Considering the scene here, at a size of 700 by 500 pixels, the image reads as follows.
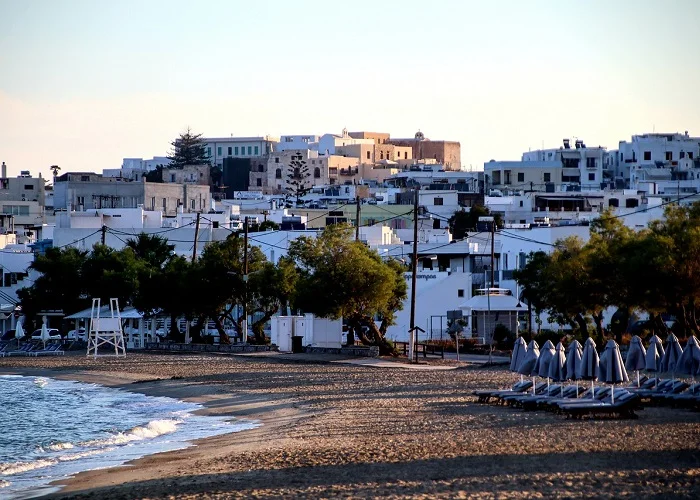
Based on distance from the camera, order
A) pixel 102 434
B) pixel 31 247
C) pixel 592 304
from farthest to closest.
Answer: pixel 31 247 < pixel 592 304 < pixel 102 434

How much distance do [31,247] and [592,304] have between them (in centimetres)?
6528

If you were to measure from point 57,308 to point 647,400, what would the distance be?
170 feet

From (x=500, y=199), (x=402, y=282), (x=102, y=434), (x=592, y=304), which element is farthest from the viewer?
(x=500, y=199)

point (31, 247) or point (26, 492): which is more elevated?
point (31, 247)

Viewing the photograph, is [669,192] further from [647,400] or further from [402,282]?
[647,400]

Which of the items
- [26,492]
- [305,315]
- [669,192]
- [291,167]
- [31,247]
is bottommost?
[26,492]

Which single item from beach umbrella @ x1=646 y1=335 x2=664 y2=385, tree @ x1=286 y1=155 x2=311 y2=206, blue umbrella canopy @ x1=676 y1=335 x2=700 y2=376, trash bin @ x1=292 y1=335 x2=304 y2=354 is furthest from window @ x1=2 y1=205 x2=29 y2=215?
blue umbrella canopy @ x1=676 y1=335 x2=700 y2=376

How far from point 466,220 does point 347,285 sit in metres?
59.2

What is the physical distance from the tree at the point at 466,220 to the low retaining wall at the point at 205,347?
134ft

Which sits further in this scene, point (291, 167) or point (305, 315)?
point (291, 167)

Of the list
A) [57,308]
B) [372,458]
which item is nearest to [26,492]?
[372,458]

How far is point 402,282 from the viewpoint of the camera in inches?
2282

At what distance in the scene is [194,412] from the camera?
38781mm

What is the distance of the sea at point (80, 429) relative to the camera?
89.1ft
